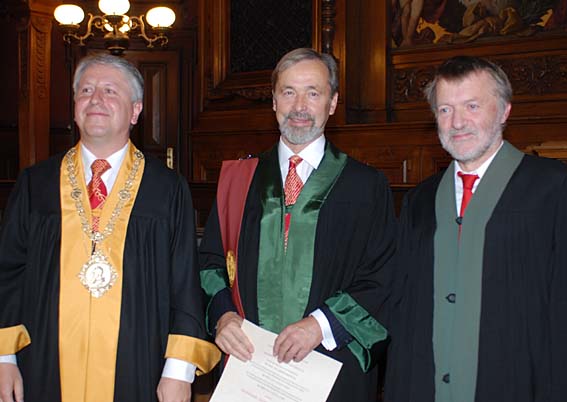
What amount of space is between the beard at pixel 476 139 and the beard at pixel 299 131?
446 millimetres

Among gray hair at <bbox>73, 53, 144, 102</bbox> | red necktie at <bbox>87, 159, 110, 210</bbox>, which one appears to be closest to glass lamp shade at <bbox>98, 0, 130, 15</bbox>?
gray hair at <bbox>73, 53, 144, 102</bbox>

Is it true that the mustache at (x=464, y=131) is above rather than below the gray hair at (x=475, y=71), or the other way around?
below

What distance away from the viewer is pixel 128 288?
2396 millimetres

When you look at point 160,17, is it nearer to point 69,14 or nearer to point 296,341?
point 69,14

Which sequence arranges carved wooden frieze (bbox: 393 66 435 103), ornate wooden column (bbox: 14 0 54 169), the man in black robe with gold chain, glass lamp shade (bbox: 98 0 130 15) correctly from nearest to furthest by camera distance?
1. the man in black robe with gold chain
2. glass lamp shade (bbox: 98 0 130 15)
3. carved wooden frieze (bbox: 393 66 435 103)
4. ornate wooden column (bbox: 14 0 54 169)

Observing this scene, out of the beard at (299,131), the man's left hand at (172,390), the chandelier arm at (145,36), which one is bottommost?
the man's left hand at (172,390)

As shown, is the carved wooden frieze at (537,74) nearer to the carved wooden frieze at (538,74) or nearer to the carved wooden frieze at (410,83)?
the carved wooden frieze at (538,74)

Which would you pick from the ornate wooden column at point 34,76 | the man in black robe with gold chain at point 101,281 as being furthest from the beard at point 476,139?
the ornate wooden column at point 34,76

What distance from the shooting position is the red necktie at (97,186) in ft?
8.14

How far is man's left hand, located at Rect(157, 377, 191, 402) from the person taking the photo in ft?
7.65

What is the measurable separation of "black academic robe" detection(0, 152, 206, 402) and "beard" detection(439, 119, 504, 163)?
35.5 inches

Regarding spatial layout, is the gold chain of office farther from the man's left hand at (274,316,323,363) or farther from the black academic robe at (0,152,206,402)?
the man's left hand at (274,316,323,363)

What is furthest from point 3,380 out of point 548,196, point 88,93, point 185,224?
point 548,196

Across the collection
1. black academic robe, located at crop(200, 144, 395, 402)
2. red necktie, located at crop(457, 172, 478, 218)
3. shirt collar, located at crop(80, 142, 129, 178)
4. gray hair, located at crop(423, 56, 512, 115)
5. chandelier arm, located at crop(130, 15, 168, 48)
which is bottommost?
black academic robe, located at crop(200, 144, 395, 402)
